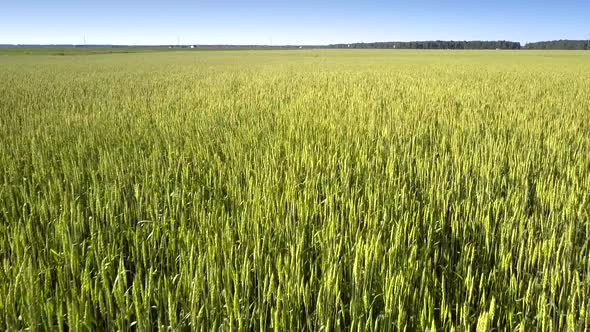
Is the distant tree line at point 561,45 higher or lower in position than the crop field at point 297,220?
higher

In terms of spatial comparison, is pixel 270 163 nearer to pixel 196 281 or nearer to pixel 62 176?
pixel 62 176

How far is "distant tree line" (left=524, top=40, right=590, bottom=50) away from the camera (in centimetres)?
9394

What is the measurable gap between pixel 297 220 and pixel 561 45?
4804 inches

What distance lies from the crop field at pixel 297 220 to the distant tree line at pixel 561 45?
10696cm

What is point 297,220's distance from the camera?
7.89 feet

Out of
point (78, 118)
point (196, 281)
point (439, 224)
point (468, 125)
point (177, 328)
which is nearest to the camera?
point (177, 328)

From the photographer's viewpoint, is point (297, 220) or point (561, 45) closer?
point (297, 220)

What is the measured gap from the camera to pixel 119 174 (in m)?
3.08

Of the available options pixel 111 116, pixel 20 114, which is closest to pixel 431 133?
pixel 111 116

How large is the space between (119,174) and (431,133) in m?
3.21

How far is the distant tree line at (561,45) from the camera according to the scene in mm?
93938

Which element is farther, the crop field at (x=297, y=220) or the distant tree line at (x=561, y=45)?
the distant tree line at (x=561, y=45)

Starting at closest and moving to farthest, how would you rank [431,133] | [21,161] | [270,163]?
1. [270,163]
2. [21,161]
3. [431,133]

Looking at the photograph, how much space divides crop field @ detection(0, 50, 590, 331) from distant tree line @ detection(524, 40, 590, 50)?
107m
